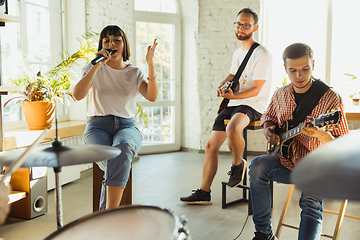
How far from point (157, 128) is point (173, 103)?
49cm

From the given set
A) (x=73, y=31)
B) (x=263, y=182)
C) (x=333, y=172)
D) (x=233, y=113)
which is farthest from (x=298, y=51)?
(x=73, y=31)

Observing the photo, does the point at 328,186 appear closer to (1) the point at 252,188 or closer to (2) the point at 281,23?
(1) the point at 252,188

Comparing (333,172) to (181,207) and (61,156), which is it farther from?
(181,207)

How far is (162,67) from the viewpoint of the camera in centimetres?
554

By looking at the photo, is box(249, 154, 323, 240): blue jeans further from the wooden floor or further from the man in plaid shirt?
the wooden floor

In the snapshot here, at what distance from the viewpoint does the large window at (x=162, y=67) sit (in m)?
5.30

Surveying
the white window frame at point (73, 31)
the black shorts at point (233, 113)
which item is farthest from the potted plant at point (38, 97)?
the black shorts at point (233, 113)

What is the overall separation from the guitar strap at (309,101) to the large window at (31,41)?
250cm

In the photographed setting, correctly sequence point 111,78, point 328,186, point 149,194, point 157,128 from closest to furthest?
point 328,186
point 111,78
point 149,194
point 157,128

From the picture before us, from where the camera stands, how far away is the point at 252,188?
210 centimetres

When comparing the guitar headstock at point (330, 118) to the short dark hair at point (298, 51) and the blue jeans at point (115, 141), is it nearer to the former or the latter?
the short dark hair at point (298, 51)

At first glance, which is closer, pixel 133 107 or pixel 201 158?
pixel 133 107

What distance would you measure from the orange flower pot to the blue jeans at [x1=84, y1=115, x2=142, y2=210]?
1.01m

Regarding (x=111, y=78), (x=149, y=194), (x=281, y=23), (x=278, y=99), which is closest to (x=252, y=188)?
(x=278, y=99)
